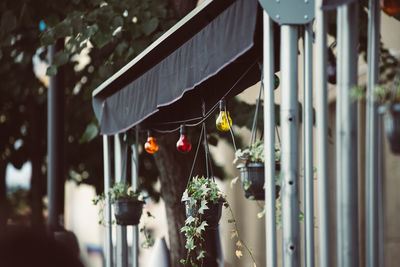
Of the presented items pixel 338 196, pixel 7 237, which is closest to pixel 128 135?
pixel 338 196

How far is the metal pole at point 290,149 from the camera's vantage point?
11.7 ft

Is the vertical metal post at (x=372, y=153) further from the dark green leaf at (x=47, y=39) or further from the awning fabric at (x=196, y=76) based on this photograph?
the dark green leaf at (x=47, y=39)

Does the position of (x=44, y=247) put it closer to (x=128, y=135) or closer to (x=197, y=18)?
(x=197, y=18)

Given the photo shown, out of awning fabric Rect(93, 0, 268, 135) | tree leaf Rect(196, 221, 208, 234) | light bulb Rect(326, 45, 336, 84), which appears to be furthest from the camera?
tree leaf Rect(196, 221, 208, 234)

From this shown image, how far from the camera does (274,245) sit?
12.3 feet

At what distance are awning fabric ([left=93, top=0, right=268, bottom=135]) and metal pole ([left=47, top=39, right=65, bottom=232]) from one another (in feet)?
1.48

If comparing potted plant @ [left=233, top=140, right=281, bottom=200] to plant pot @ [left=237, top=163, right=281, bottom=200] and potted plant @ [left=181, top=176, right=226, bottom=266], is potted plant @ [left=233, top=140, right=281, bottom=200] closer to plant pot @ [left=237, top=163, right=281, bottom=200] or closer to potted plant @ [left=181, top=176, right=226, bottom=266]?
plant pot @ [left=237, top=163, right=281, bottom=200]

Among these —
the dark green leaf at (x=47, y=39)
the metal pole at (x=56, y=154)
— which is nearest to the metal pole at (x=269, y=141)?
the dark green leaf at (x=47, y=39)

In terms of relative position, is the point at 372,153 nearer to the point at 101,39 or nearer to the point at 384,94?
the point at 384,94

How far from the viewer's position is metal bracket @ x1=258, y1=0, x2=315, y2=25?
3.65 m

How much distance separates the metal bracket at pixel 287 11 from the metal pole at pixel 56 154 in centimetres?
443

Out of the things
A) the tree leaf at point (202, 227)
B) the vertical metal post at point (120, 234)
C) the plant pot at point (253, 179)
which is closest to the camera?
the plant pot at point (253, 179)

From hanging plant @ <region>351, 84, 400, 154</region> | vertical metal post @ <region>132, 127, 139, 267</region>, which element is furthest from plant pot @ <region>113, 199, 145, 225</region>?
hanging plant @ <region>351, 84, 400, 154</region>

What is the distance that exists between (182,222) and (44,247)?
572 cm
